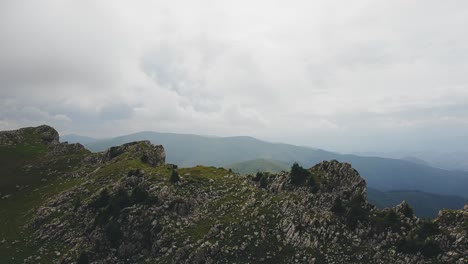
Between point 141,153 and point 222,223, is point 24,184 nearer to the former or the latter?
point 141,153

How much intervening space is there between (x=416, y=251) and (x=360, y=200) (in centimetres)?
1280

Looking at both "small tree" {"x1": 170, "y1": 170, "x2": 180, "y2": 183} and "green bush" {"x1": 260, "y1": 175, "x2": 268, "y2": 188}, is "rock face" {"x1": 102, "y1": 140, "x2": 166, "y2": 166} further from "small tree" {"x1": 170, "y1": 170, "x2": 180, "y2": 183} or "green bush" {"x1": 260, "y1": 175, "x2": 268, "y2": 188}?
"green bush" {"x1": 260, "y1": 175, "x2": 268, "y2": 188}

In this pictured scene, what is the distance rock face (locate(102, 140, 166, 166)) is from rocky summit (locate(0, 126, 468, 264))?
11.0 meters

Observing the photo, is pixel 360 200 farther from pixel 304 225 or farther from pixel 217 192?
pixel 217 192

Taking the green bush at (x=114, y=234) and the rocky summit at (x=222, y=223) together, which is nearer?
the rocky summit at (x=222, y=223)

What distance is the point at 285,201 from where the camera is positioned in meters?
63.5

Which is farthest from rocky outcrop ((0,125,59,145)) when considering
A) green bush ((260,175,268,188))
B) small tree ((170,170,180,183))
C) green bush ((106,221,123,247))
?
green bush ((260,175,268,188))

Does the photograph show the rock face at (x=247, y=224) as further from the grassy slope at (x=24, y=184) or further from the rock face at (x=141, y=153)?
the rock face at (x=141, y=153)

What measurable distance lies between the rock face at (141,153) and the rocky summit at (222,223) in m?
11.0

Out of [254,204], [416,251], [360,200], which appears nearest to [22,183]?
[254,204]

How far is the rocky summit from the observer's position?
172 feet

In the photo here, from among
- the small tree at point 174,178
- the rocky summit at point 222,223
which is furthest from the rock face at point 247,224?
the small tree at point 174,178

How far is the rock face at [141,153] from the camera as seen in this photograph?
102 meters

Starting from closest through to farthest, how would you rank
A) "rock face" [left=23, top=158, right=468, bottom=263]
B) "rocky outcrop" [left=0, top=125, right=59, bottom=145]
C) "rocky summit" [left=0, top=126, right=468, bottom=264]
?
"rock face" [left=23, top=158, right=468, bottom=263] < "rocky summit" [left=0, top=126, right=468, bottom=264] < "rocky outcrop" [left=0, top=125, right=59, bottom=145]
